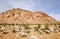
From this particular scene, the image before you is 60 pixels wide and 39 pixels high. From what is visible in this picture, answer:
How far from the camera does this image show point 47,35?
58.2 ft

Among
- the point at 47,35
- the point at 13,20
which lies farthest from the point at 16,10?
the point at 47,35

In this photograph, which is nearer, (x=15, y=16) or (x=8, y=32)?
(x=8, y=32)

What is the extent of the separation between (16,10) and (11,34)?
14663 millimetres

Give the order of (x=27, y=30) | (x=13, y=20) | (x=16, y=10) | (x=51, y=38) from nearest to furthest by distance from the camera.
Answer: (x=51, y=38)
(x=27, y=30)
(x=13, y=20)
(x=16, y=10)

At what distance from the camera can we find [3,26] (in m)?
Answer: 19.4

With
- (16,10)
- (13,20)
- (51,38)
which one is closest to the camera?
(51,38)

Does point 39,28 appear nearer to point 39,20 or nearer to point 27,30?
point 27,30

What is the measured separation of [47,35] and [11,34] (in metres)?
3.76

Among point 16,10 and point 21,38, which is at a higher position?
point 16,10

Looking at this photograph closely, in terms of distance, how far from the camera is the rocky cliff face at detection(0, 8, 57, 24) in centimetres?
3017

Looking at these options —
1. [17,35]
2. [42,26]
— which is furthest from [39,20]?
[17,35]

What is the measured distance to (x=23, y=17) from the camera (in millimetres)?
31500

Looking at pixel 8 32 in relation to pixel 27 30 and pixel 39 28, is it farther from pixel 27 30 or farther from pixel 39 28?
pixel 39 28

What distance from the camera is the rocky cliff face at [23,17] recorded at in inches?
1188
